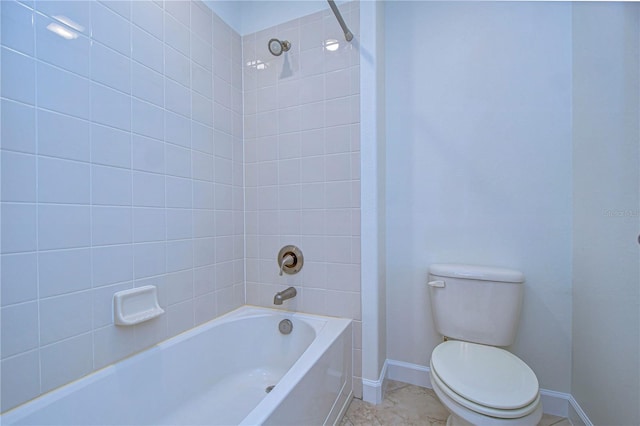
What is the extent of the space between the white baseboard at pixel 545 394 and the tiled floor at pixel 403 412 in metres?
0.04

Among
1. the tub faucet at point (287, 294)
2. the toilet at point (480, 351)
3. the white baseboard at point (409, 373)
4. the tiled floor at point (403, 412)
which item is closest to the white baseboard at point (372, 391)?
the tiled floor at point (403, 412)

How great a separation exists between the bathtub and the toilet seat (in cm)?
49

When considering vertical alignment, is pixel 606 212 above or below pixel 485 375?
above

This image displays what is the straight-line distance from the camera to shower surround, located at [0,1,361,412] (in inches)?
33.3

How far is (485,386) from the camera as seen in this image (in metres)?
1.00

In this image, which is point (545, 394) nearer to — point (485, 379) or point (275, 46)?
point (485, 379)

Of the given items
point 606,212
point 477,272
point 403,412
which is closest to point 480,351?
point 477,272

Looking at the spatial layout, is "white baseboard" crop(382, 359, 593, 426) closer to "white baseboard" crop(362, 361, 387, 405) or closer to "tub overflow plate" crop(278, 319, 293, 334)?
"white baseboard" crop(362, 361, 387, 405)

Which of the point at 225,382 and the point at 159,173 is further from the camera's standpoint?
the point at 225,382

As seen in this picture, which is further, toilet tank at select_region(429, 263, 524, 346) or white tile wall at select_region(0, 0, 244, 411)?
toilet tank at select_region(429, 263, 524, 346)

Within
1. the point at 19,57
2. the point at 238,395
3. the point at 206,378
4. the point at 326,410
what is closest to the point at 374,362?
the point at 326,410

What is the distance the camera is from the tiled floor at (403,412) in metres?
1.33

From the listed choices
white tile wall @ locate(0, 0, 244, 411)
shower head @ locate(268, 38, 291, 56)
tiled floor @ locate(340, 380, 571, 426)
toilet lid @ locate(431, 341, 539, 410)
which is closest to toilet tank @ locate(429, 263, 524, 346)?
toilet lid @ locate(431, 341, 539, 410)

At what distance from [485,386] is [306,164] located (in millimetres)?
1316
